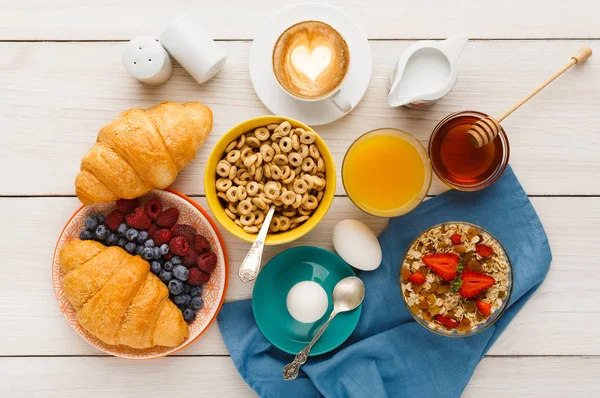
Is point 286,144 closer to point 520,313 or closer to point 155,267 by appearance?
point 155,267

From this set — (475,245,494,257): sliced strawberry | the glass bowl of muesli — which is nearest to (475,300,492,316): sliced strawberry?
the glass bowl of muesli

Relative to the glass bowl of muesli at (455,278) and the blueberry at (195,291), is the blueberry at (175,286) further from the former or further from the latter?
the glass bowl of muesli at (455,278)

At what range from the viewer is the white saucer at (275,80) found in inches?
50.9

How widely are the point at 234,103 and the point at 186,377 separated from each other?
727 millimetres

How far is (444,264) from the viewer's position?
1218 mm

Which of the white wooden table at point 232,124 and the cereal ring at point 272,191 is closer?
the cereal ring at point 272,191

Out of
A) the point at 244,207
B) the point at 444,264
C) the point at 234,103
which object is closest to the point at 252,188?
the point at 244,207

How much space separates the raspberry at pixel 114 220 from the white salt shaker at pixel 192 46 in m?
0.39

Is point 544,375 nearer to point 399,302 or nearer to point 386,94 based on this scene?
point 399,302

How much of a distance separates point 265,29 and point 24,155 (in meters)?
0.70

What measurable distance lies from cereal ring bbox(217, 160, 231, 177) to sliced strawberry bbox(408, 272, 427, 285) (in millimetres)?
501

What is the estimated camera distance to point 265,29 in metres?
1.30

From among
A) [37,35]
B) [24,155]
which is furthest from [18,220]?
[37,35]

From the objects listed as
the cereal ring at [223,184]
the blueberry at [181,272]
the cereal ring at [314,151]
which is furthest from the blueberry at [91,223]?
the cereal ring at [314,151]
